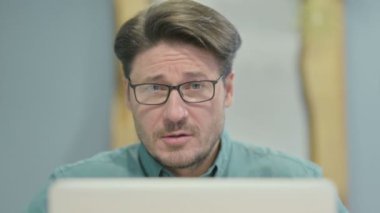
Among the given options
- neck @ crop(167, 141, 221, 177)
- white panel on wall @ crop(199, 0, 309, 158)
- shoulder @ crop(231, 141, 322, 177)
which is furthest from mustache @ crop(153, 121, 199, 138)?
white panel on wall @ crop(199, 0, 309, 158)

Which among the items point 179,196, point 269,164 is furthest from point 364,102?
point 179,196

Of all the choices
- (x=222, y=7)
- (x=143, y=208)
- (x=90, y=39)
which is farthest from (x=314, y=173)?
(x=143, y=208)

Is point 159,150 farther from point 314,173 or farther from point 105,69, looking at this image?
point 105,69

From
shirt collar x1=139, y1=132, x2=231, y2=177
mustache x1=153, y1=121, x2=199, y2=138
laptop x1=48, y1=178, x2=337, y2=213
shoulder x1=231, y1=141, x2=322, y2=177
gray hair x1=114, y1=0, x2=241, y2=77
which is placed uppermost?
gray hair x1=114, y1=0, x2=241, y2=77

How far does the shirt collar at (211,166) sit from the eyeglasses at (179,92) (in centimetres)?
14

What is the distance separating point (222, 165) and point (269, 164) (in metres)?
0.12

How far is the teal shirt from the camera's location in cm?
105

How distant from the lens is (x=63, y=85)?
1.46 metres

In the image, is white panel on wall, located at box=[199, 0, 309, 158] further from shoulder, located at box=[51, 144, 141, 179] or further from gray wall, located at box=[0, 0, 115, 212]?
shoulder, located at box=[51, 144, 141, 179]

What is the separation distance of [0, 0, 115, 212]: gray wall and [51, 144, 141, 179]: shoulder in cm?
34

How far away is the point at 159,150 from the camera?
915mm

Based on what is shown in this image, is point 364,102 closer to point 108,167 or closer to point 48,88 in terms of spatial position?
point 108,167

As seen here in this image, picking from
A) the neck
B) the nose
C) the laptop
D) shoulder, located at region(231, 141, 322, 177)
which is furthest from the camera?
shoulder, located at region(231, 141, 322, 177)

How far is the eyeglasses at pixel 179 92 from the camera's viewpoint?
2.95 ft
